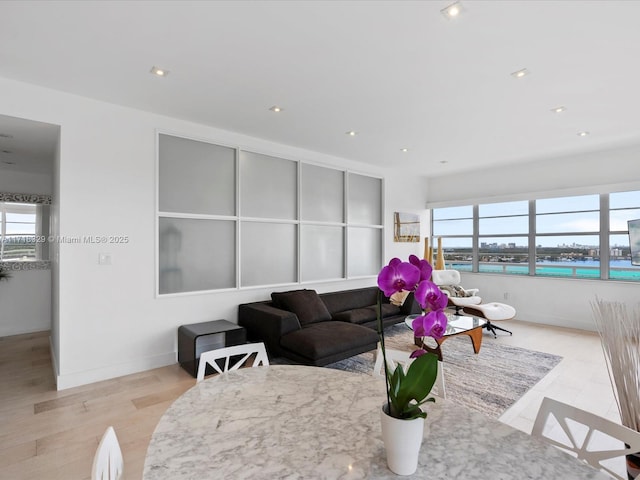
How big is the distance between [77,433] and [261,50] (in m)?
3.12

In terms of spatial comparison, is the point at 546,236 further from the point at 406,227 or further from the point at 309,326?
the point at 309,326

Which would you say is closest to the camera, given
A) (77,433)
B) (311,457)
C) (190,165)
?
(311,457)

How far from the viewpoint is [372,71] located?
2.80 meters

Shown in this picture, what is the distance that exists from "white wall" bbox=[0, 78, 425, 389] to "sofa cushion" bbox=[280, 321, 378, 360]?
1310mm

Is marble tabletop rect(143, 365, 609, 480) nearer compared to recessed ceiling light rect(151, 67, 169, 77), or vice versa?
marble tabletop rect(143, 365, 609, 480)

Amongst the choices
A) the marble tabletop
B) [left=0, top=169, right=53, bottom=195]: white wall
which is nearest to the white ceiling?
the marble tabletop

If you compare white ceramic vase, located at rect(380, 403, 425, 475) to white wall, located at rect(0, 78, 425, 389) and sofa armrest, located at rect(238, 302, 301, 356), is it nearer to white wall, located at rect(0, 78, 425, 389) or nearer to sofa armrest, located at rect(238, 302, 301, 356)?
sofa armrest, located at rect(238, 302, 301, 356)

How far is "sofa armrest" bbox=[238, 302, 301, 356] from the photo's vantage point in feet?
12.1

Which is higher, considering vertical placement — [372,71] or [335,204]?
[372,71]

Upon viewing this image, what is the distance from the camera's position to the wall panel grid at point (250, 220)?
3893 millimetres

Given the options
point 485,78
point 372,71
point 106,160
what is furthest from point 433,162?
point 106,160

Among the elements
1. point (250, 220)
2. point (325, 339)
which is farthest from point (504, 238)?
point (250, 220)

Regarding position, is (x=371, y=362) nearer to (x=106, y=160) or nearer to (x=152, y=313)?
(x=152, y=313)

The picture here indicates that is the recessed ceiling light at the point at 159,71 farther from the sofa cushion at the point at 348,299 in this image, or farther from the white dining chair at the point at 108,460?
the sofa cushion at the point at 348,299
